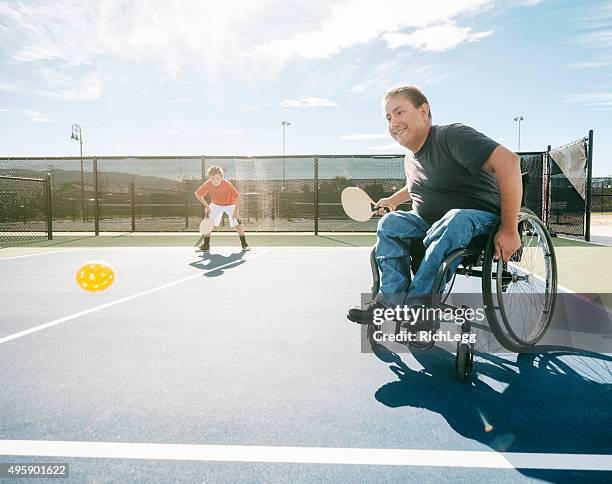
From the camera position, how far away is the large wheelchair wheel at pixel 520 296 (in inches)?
109

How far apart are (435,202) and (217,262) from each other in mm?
5529

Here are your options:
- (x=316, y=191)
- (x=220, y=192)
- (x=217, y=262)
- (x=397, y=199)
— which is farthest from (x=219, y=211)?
(x=397, y=199)

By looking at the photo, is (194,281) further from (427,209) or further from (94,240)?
(94,240)

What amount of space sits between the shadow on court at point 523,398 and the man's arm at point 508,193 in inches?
28.0

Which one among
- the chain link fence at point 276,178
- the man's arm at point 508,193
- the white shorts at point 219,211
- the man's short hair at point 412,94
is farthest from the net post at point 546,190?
the man's arm at point 508,193

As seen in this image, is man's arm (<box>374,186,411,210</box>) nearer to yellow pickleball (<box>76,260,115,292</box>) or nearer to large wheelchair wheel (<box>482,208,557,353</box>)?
large wheelchair wheel (<box>482,208,557,353</box>)

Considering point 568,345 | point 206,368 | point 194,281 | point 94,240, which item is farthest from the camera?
point 94,240

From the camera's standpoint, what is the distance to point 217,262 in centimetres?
829

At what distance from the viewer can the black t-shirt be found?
9.36 ft

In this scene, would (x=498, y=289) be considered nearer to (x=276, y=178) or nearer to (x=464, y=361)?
(x=464, y=361)

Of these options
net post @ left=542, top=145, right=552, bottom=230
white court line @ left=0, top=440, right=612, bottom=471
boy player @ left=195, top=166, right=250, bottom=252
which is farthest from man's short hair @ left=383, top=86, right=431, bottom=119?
net post @ left=542, top=145, right=552, bottom=230

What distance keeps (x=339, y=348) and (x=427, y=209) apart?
3.57 ft

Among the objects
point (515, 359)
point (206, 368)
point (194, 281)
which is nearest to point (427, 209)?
point (515, 359)

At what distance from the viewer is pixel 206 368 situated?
2.95 metres
